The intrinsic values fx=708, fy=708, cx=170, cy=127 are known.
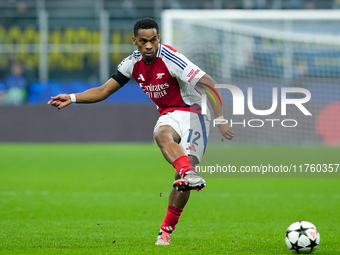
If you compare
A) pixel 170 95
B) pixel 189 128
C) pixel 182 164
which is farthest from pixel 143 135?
pixel 182 164

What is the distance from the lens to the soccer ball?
22.1 feet

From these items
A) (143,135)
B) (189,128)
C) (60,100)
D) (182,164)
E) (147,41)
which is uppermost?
(147,41)

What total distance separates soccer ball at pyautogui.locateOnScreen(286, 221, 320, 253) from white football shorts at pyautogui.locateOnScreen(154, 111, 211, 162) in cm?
127

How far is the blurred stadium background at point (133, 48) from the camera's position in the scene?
56.9 feet

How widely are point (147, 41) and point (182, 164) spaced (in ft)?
4.53

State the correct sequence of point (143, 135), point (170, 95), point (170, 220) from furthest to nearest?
1. point (143, 135)
2. point (170, 95)
3. point (170, 220)

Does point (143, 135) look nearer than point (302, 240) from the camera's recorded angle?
No

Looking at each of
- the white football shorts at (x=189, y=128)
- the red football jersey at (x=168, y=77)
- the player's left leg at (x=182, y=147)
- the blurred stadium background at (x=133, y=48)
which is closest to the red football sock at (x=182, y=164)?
the player's left leg at (x=182, y=147)

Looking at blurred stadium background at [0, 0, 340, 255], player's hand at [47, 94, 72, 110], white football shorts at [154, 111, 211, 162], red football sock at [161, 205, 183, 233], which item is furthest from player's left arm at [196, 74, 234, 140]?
player's hand at [47, 94, 72, 110]

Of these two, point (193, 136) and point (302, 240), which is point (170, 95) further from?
point (302, 240)

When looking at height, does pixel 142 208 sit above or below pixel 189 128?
below

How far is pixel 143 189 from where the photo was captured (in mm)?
13094

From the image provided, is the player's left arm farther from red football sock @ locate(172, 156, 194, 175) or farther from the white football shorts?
red football sock @ locate(172, 156, 194, 175)

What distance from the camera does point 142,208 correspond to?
424 inches
